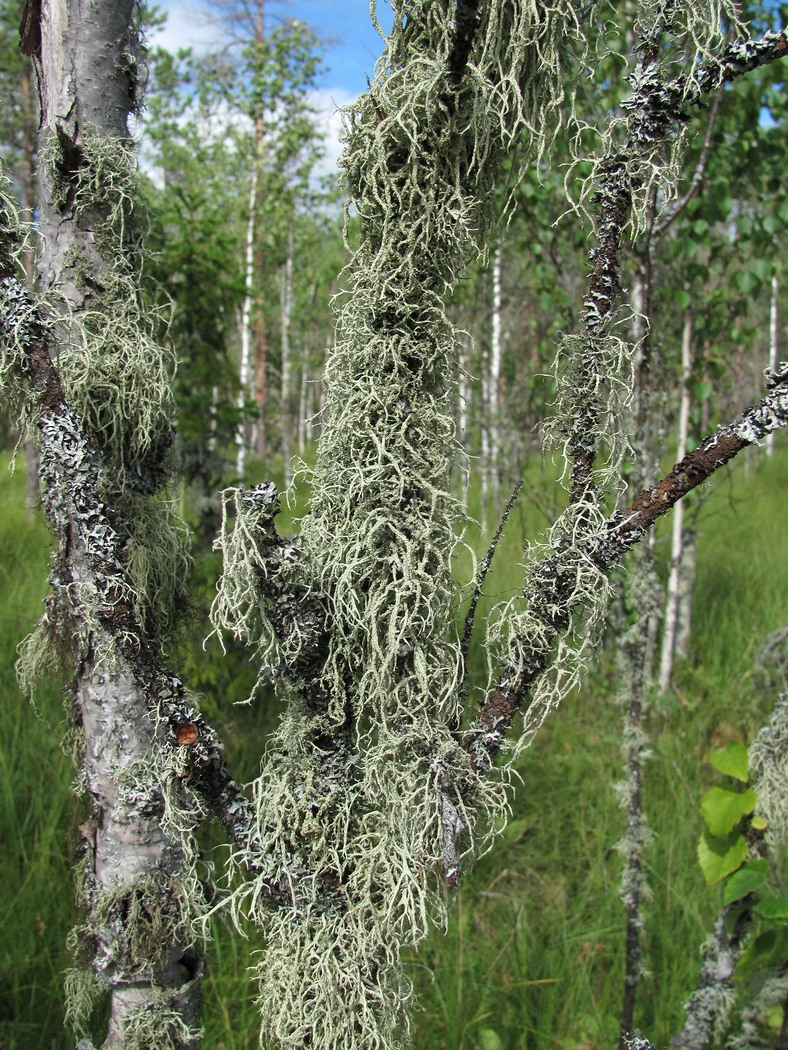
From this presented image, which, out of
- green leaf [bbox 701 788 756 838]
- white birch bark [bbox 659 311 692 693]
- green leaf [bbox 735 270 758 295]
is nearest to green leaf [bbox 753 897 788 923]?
green leaf [bbox 701 788 756 838]

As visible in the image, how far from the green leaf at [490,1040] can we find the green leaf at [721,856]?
0.79 m

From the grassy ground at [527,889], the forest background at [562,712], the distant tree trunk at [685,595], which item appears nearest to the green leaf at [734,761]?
the forest background at [562,712]

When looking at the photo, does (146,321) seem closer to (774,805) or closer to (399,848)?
(399,848)

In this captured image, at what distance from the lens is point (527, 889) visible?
8.18 ft

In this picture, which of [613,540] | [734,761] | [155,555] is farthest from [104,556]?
[734,761]

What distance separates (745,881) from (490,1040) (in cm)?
90

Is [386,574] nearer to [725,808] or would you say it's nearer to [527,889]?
[725,808]

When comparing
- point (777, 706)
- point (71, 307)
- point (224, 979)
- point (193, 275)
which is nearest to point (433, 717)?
point (71, 307)

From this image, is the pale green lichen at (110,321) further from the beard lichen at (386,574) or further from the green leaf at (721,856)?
the green leaf at (721,856)

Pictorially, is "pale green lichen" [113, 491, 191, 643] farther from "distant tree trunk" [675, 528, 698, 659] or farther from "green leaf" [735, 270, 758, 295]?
"distant tree trunk" [675, 528, 698, 659]

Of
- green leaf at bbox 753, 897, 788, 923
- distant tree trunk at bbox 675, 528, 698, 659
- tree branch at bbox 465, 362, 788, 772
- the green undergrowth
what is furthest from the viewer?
distant tree trunk at bbox 675, 528, 698, 659

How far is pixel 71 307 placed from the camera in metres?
1.02

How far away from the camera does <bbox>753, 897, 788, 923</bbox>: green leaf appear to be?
4.52ft

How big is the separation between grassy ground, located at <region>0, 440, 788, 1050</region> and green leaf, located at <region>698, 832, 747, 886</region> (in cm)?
60
